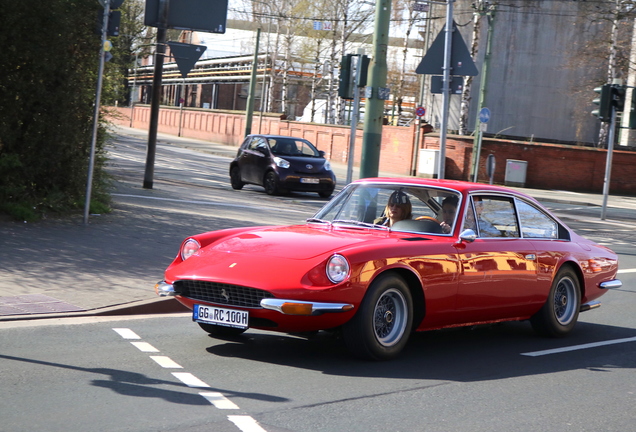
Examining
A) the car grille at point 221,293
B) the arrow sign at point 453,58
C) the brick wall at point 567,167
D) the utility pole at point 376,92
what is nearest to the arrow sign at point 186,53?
the utility pole at point 376,92

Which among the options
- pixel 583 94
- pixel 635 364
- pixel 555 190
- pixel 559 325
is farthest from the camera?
pixel 583 94

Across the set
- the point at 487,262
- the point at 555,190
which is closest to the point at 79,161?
the point at 487,262

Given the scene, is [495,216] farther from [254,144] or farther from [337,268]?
[254,144]

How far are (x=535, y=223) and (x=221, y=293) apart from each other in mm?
3392

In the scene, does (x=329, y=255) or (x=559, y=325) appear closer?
(x=329, y=255)

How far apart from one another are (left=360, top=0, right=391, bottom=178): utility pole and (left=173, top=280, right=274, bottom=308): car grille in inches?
401

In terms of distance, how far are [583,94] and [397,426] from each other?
4974 cm

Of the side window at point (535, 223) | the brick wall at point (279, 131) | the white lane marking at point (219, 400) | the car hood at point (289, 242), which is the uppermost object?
the brick wall at point (279, 131)

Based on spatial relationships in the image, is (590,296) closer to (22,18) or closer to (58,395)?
(58,395)

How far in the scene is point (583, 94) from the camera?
5184 cm

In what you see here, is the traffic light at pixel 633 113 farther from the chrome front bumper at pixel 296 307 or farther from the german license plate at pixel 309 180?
the chrome front bumper at pixel 296 307

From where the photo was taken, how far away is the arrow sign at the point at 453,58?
48.4 ft

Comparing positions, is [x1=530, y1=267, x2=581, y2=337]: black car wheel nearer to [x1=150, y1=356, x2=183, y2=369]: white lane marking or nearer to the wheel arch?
the wheel arch

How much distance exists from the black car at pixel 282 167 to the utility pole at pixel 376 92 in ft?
23.6
